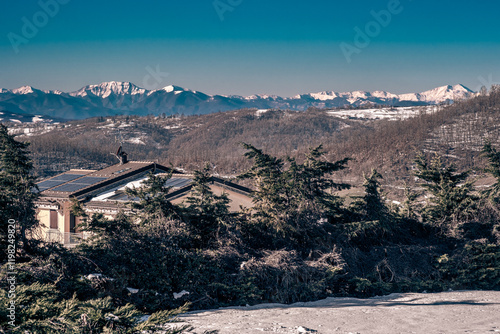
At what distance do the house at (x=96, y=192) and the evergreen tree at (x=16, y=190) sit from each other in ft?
16.9

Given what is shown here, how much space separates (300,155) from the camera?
110 metres

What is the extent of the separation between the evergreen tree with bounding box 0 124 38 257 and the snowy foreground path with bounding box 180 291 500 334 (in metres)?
5.35

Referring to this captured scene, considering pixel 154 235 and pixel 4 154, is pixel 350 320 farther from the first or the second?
pixel 4 154

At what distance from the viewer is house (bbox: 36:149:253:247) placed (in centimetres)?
2291

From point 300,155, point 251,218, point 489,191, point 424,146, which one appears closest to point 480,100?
point 424,146

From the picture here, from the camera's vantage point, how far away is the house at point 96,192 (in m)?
22.9

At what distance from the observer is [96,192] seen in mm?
26406

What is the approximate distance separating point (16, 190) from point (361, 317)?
10.7m

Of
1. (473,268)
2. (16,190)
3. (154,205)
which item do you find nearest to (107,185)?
(154,205)

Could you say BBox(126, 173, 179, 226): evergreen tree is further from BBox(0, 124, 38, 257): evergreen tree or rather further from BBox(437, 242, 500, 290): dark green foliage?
BBox(437, 242, 500, 290): dark green foliage

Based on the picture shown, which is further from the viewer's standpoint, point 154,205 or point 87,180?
point 87,180

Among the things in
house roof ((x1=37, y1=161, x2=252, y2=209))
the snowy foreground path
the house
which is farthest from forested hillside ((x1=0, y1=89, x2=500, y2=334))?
house roof ((x1=37, y1=161, x2=252, y2=209))

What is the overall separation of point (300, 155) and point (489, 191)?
9083 centimetres

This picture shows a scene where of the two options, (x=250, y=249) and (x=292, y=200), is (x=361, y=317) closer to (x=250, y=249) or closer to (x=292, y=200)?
(x=250, y=249)
